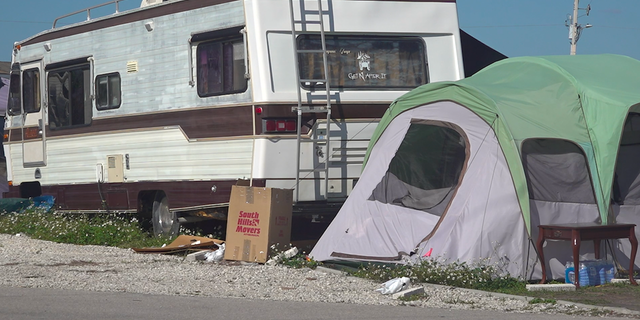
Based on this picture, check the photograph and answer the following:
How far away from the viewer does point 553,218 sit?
8.53 m

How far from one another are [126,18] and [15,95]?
317 centimetres

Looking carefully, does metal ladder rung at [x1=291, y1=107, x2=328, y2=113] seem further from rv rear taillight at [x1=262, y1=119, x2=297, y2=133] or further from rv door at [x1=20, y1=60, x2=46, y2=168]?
rv door at [x1=20, y1=60, x2=46, y2=168]

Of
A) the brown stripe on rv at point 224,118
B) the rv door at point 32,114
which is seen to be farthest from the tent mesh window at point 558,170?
the rv door at point 32,114

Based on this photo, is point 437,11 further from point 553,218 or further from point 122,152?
point 122,152

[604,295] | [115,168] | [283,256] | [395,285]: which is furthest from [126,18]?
[604,295]

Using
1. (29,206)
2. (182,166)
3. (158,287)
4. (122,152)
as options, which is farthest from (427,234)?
(29,206)

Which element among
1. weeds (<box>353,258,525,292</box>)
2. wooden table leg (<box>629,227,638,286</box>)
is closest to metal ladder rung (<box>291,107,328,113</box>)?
weeds (<box>353,258,525,292</box>)

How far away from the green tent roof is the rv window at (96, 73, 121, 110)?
4.52 metres

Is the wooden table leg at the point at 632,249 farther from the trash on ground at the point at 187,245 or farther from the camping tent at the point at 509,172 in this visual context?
the trash on ground at the point at 187,245

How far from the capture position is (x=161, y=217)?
40.3ft

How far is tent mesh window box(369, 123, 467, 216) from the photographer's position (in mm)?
9898

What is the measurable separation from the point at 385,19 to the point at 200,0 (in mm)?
2312

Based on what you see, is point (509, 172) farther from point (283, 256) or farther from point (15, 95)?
point (15, 95)

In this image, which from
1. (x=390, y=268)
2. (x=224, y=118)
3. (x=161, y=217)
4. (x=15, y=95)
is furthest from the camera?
(x=15, y=95)
